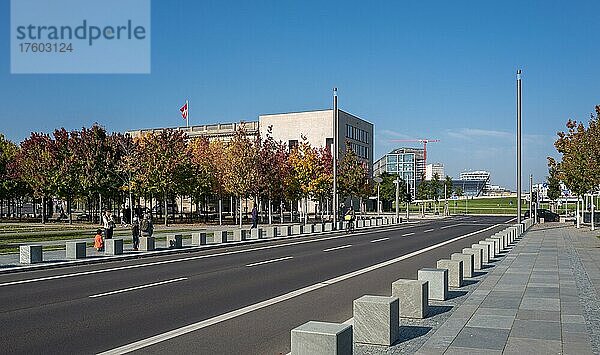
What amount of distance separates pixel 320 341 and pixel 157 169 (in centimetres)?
4490

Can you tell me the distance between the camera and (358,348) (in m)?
8.25

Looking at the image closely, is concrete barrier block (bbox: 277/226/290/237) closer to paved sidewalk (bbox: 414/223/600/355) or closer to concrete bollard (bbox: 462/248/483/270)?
concrete bollard (bbox: 462/248/483/270)

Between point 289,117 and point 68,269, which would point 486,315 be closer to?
point 68,269

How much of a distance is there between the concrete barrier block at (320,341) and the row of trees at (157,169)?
43.5 m

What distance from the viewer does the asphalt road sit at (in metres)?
8.97

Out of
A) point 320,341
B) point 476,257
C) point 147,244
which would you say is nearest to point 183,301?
point 320,341

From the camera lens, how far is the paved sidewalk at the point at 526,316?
822 centimetres

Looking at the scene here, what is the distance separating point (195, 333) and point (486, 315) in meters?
4.82

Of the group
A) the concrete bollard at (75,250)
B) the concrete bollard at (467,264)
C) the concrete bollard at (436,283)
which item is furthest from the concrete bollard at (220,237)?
the concrete bollard at (436,283)

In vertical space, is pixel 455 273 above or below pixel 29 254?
above

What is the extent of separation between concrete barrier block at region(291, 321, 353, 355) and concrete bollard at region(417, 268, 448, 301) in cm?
572

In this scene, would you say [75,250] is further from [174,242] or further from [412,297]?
[412,297]

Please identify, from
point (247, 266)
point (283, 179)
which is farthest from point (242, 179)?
point (247, 266)

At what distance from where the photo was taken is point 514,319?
10.1 metres
